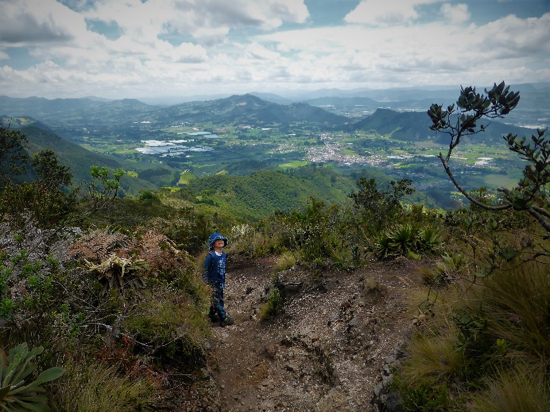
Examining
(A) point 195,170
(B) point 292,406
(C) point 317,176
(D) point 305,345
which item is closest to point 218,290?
(D) point 305,345

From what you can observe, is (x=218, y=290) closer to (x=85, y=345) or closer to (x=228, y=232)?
(x=85, y=345)

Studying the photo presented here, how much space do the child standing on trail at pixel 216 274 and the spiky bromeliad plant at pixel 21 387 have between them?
377 cm

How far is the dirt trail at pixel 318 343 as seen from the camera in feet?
12.7

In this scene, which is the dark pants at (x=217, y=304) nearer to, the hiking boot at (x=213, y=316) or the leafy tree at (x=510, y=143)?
the hiking boot at (x=213, y=316)

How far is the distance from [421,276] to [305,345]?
88.7 inches

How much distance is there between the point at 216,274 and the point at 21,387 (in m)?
4.04

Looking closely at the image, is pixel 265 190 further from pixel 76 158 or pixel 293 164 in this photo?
pixel 76 158

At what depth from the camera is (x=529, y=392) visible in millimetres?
2057

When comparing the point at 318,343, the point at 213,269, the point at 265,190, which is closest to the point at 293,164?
the point at 265,190

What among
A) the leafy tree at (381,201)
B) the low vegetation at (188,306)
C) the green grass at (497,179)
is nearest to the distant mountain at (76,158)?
the leafy tree at (381,201)

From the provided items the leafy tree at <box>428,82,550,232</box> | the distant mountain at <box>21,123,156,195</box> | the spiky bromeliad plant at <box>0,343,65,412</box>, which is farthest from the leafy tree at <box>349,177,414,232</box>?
the distant mountain at <box>21,123,156,195</box>

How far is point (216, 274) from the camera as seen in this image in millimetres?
5875

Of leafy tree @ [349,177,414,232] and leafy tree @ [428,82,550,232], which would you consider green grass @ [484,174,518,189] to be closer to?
leafy tree @ [349,177,414,232]

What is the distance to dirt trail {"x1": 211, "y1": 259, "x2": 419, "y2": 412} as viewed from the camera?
387cm
